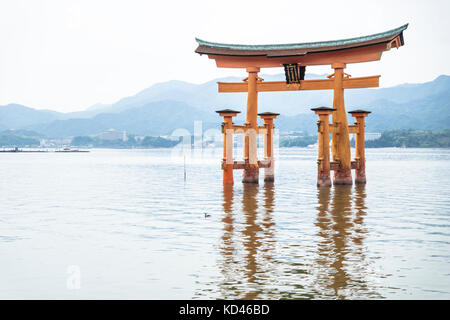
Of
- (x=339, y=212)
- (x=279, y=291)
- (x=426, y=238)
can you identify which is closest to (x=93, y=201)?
(x=339, y=212)

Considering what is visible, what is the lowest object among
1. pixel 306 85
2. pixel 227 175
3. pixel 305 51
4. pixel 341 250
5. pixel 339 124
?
pixel 341 250

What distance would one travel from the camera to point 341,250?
36.6 ft

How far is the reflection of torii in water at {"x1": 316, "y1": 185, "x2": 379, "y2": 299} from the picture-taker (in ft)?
27.4

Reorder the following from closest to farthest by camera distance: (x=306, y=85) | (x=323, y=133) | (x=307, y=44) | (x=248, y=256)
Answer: (x=248, y=256) → (x=323, y=133) → (x=307, y=44) → (x=306, y=85)

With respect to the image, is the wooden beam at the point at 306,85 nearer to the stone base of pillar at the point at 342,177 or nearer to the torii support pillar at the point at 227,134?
the torii support pillar at the point at 227,134

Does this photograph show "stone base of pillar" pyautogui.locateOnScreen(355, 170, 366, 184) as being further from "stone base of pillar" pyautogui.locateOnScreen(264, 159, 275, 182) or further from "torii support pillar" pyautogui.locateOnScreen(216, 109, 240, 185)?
"torii support pillar" pyautogui.locateOnScreen(216, 109, 240, 185)

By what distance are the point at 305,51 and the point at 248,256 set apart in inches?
709

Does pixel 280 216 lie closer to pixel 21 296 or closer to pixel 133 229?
pixel 133 229

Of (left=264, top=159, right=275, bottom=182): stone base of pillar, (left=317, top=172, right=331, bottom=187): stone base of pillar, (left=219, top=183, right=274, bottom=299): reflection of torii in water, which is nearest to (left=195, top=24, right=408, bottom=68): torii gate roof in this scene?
(left=317, top=172, right=331, bottom=187): stone base of pillar

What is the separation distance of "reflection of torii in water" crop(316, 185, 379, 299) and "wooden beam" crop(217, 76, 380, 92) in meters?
7.70

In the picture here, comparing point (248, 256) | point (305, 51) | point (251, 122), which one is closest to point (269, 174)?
point (251, 122)

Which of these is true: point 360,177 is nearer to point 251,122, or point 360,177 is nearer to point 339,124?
point 339,124
